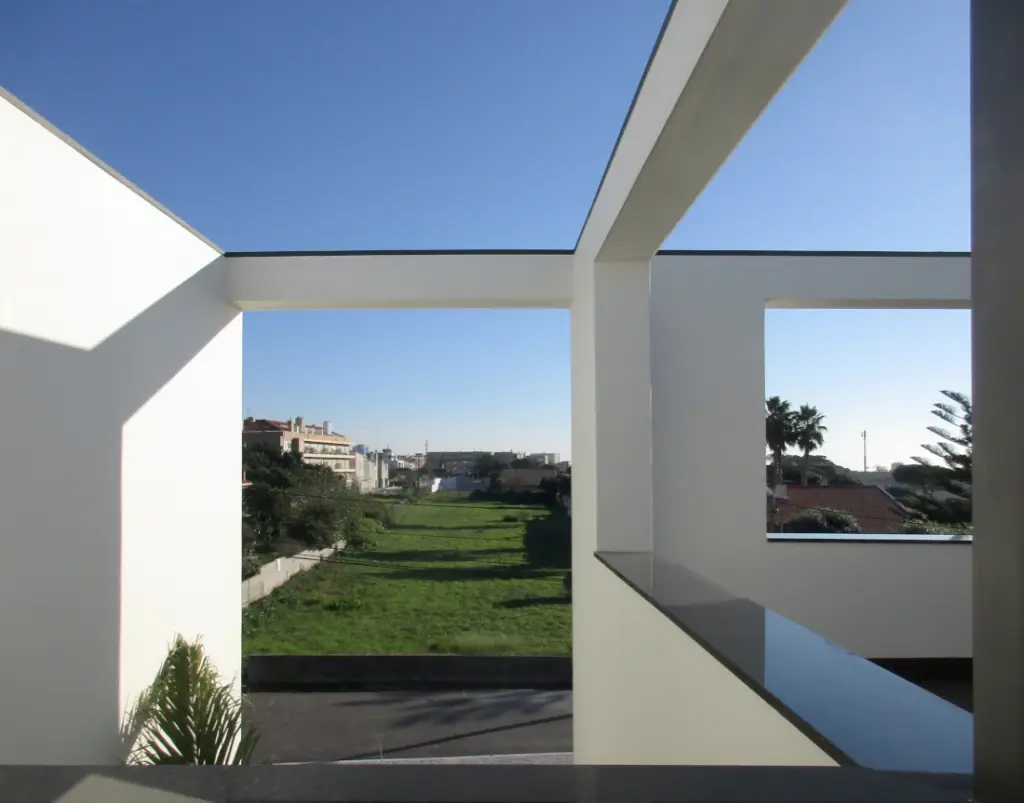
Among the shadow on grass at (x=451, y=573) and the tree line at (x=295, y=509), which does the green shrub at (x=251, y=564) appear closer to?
the tree line at (x=295, y=509)

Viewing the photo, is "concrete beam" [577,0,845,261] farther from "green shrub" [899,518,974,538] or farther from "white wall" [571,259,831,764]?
"green shrub" [899,518,974,538]

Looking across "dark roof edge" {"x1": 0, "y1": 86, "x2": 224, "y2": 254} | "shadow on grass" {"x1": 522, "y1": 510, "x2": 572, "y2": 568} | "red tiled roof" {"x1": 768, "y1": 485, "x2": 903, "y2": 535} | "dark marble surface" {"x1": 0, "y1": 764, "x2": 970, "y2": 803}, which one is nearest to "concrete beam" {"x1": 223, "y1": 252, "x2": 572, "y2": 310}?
"dark roof edge" {"x1": 0, "y1": 86, "x2": 224, "y2": 254}

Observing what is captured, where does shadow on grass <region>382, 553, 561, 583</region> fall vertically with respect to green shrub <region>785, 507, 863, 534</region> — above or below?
below

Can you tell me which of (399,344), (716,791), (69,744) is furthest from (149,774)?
(399,344)

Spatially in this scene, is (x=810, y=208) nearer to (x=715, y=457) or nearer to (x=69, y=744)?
(x=715, y=457)

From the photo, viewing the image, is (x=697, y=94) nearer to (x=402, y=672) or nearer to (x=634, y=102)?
(x=634, y=102)

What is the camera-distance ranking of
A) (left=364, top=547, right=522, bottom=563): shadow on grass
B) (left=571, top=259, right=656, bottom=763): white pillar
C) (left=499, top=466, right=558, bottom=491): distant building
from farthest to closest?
(left=364, top=547, right=522, bottom=563): shadow on grass, (left=499, top=466, right=558, bottom=491): distant building, (left=571, top=259, right=656, bottom=763): white pillar

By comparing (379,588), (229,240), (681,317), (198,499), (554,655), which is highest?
(229,240)
